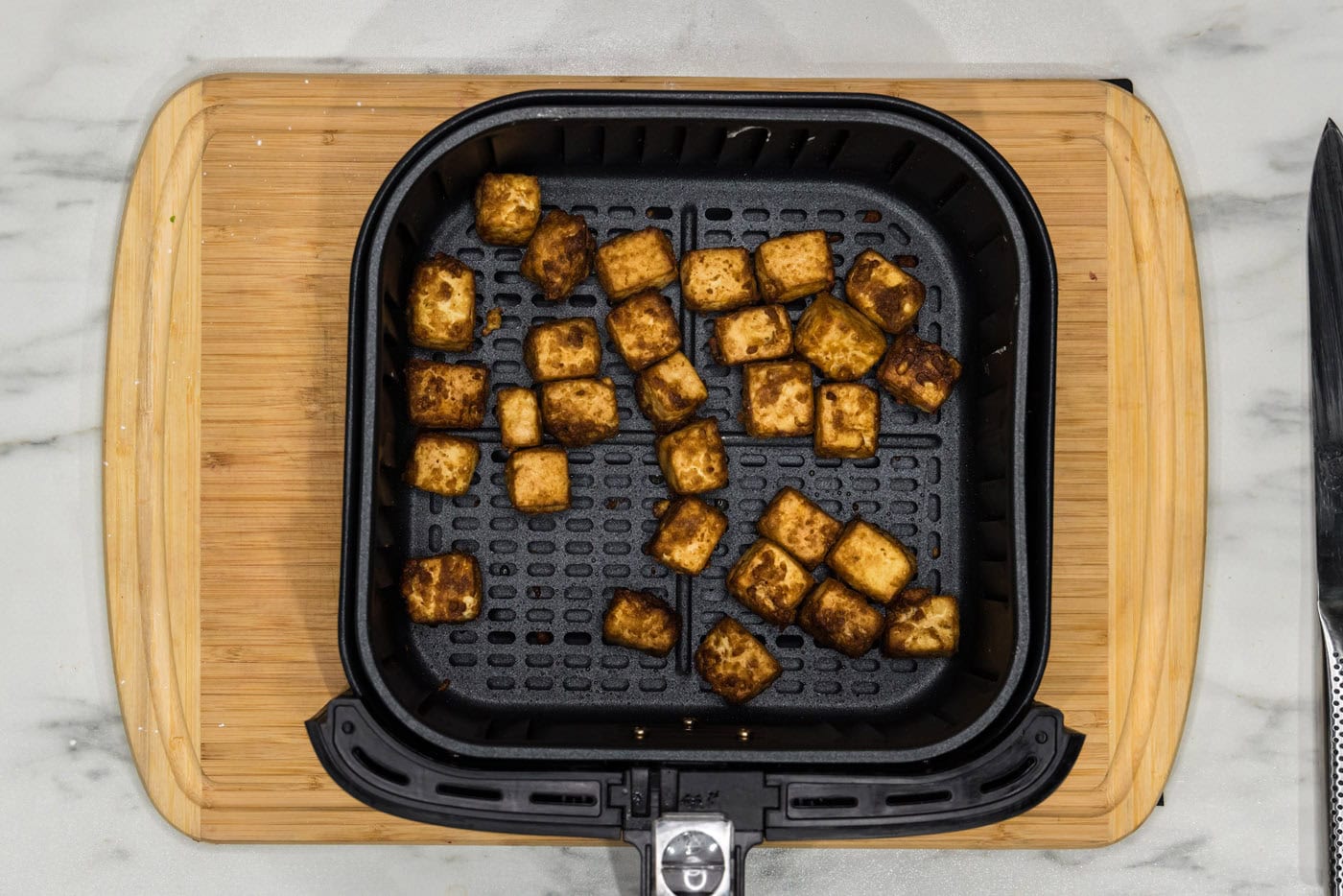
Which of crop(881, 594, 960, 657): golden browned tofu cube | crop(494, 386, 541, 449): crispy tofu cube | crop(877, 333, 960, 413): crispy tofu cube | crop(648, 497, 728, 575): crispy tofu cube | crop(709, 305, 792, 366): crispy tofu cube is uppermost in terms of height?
crop(709, 305, 792, 366): crispy tofu cube

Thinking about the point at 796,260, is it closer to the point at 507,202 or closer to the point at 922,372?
the point at 922,372

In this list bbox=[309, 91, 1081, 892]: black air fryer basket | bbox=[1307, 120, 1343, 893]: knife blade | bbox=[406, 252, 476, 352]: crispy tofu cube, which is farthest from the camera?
bbox=[1307, 120, 1343, 893]: knife blade

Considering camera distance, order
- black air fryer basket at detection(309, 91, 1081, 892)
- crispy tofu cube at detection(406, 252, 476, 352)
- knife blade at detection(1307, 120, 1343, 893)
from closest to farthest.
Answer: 1. black air fryer basket at detection(309, 91, 1081, 892)
2. crispy tofu cube at detection(406, 252, 476, 352)
3. knife blade at detection(1307, 120, 1343, 893)

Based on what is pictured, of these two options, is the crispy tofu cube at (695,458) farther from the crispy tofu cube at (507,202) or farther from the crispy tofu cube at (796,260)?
the crispy tofu cube at (507,202)

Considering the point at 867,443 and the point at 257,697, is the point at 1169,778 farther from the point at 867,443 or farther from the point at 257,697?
the point at 257,697

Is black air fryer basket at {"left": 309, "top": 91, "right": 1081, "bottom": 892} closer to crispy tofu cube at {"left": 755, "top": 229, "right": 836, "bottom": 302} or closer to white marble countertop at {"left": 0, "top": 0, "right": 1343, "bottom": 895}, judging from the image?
crispy tofu cube at {"left": 755, "top": 229, "right": 836, "bottom": 302}

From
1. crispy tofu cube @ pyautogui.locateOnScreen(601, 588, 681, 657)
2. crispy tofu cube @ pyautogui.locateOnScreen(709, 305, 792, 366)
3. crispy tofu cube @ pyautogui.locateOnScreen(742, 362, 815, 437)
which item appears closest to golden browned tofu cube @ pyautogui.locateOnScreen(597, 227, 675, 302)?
crispy tofu cube @ pyautogui.locateOnScreen(709, 305, 792, 366)

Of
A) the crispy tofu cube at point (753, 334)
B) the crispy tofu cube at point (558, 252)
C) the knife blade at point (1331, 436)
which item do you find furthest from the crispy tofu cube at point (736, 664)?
the knife blade at point (1331, 436)
